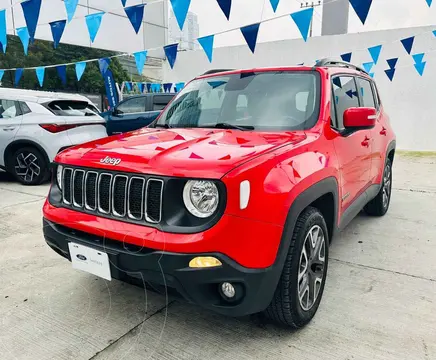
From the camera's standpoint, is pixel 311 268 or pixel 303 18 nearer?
pixel 311 268

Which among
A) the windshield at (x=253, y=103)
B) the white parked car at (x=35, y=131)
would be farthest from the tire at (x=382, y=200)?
the white parked car at (x=35, y=131)

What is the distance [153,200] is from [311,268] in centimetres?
111

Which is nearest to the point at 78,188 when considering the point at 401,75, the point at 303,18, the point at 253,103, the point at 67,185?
the point at 67,185

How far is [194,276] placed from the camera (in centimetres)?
180

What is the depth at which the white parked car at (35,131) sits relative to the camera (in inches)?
241

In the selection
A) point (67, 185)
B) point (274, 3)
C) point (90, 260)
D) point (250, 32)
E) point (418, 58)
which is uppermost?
point (274, 3)

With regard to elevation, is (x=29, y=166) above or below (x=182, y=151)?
below

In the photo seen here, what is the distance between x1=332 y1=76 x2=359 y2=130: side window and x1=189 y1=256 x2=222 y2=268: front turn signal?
1606mm

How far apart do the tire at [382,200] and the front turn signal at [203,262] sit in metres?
3.19

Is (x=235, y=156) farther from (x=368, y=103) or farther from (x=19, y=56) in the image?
(x=19, y=56)

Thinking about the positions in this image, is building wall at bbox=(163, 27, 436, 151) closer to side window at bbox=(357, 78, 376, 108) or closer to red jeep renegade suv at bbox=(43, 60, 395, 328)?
side window at bbox=(357, 78, 376, 108)

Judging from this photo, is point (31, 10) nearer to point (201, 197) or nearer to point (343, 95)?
point (343, 95)

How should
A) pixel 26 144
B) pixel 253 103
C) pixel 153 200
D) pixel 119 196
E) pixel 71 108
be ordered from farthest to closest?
pixel 71 108, pixel 26 144, pixel 253 103, pixel 119 196, pixel 153 200

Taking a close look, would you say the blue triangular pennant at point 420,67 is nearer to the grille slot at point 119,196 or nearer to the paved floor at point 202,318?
the paved floor at point 202,318
